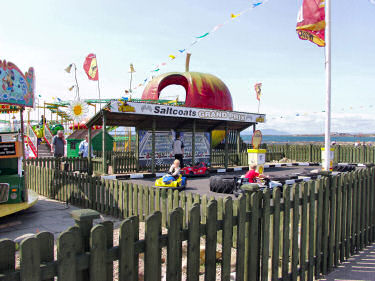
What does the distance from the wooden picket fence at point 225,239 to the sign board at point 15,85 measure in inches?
124

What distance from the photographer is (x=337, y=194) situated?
16.1 ft

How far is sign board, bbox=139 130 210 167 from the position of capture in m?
16.4

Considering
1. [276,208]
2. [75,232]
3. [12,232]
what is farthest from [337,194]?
[12,232]

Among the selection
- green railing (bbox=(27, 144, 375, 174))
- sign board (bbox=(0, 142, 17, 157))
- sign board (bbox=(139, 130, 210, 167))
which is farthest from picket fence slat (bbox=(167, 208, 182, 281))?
sign board (bbox=(139, 130, 210, 167))

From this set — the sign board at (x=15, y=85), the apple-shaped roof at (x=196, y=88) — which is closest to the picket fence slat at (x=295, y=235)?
the sign board at (x=15, y=85)

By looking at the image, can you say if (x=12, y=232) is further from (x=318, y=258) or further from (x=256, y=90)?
(x=256, y=90)

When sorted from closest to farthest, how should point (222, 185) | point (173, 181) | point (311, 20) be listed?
point (311, 20) < point (173, 181) < point (222, 185)

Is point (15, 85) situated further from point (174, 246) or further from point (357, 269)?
point (357, 269)

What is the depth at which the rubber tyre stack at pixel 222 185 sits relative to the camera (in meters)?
10.4

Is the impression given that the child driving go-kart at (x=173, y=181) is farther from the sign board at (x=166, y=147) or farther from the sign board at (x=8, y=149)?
the sign board at (x=166, y=147)

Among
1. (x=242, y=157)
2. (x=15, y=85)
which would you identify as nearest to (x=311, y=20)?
(x=15, y=85)

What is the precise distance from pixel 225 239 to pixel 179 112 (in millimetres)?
12904

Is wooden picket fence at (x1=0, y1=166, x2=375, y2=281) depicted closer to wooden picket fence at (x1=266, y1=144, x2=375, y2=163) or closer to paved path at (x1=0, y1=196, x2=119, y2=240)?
paved path at (x1=0, y1=196, x2=119, y2=240)

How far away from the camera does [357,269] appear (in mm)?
4652
